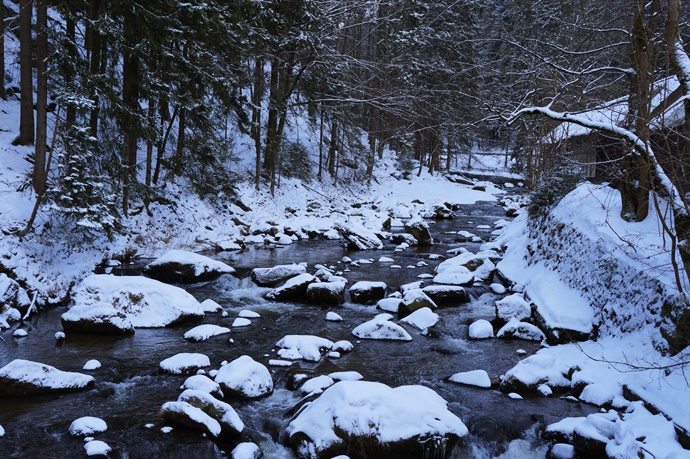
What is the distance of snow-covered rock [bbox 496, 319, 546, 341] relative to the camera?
9.17 metres

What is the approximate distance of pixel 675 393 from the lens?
5.83 meters

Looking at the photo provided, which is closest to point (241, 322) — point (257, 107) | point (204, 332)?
point (204, 332)

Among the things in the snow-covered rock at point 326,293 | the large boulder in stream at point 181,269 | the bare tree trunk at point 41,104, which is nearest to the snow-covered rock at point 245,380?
the snow-covered rock at point 326,293

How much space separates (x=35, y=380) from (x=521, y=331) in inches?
304

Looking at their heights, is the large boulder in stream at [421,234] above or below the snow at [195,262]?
above

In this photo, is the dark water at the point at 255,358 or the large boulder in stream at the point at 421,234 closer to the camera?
the dark water at the point at 255,358

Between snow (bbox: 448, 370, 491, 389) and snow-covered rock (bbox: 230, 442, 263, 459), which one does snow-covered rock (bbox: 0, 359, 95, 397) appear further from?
snow (bbox: 448, 370, 491, 389)

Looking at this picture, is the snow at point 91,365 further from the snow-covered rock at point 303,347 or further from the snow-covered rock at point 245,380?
the snow-covered rock at point 303,347

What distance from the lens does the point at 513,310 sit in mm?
9883

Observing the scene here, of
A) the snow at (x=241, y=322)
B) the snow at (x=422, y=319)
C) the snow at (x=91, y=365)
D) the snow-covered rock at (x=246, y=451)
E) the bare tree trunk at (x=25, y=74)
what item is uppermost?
the bare tree trunk at (x=25, y=74)

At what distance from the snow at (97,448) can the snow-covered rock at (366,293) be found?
21.8 feet

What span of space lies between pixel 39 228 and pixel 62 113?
7008mm

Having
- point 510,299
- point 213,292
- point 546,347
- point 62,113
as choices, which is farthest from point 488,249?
point 62,113

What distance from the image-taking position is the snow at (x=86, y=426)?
5574mm
